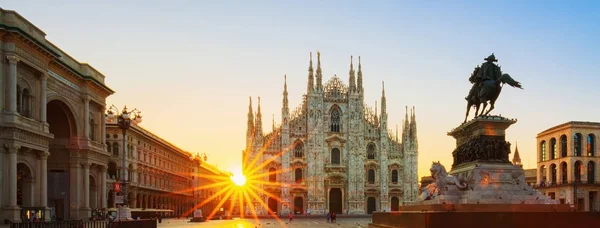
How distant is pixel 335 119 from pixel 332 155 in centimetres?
508

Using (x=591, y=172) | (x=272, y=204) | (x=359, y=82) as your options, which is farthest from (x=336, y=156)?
(x=591, y=172)

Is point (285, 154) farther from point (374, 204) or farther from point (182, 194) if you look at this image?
point (182, 194)

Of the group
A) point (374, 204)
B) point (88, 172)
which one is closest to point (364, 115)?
point (374, 204)

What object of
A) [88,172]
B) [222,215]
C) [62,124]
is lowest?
[222,215]

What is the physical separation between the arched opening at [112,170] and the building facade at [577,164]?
156ft

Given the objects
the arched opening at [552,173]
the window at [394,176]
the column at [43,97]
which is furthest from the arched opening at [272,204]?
the column at [43,97]

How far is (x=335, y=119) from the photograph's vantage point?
291 feet

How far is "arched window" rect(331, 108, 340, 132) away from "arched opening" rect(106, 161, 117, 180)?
32.8 m

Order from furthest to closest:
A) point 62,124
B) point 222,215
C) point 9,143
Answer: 1. point 222,215
2. point 62,124
3. point 9,143

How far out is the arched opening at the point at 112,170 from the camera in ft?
212

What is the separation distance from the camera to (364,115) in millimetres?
89000

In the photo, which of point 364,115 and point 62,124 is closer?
point 62,124

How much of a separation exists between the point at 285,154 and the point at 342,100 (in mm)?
11229

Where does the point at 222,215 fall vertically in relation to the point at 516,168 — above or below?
below
